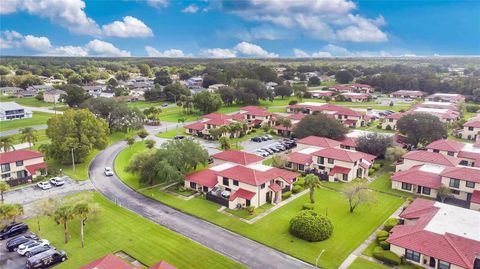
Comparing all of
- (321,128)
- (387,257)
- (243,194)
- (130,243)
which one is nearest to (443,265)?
(387,257)

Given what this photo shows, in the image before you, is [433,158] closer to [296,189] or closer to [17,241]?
[296,189]

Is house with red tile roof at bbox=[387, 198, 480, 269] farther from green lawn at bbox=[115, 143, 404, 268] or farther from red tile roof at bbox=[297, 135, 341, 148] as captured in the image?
red tile roof at bbox=[297, 135, 341, 148]

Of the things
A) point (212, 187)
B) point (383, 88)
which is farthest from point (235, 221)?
point (383, 88)

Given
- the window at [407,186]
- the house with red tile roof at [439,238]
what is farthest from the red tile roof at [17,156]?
the window at [407,186]

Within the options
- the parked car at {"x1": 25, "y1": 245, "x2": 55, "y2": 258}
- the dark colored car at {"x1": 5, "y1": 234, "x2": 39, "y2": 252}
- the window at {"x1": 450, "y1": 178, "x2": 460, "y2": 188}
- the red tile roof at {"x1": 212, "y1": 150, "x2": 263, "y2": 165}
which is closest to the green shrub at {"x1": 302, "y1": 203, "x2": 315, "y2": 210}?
the red tile roof at {"x1": 212, "y1": 150, "x2": 263, "y2": 165}

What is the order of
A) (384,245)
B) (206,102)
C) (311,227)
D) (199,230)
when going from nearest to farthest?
1. (384,245)
2. (311,227)
3. (199,230)
4. (206,102)

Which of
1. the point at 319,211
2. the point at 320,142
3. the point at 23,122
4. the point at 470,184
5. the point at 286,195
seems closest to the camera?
the point at 319,211

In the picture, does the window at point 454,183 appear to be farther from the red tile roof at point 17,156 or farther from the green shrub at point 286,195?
the red tile roof at point 17,156
